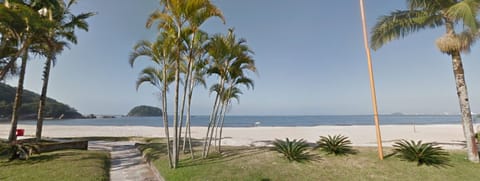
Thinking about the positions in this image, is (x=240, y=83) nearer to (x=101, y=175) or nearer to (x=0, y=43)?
(x=101, y=175)

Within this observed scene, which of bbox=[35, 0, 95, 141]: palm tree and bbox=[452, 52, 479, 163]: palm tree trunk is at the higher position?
bbox=[35, 0, 95, 141]: palm tree

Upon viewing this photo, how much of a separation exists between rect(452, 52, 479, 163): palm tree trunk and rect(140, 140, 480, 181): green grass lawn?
0.40m

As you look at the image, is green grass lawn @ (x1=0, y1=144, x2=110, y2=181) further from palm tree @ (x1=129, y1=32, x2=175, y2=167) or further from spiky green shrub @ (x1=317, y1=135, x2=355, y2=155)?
spiky green shrub @ (x1=317, y1=135, x2=355, y2=155)

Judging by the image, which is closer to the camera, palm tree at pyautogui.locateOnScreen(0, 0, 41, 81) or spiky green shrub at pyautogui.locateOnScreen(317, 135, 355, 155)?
palm tree at pyautogui.locateOnScreen(0, 0, 41, 81)

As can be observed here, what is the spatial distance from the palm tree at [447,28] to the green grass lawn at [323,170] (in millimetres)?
1434

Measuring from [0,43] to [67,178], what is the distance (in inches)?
293

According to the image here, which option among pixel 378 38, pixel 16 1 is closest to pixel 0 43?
pixel 16 1

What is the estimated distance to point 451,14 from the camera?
621 centimetres

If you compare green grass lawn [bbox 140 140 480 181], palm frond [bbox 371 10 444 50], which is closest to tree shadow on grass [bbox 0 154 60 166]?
green grass lawn [bbox 140 140 480 181]

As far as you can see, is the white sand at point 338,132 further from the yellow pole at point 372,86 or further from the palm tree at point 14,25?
the palm tree at point 14,25

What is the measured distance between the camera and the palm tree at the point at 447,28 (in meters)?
6.69

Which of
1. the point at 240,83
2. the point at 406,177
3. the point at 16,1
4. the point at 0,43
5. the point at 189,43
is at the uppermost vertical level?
the point at 16,1

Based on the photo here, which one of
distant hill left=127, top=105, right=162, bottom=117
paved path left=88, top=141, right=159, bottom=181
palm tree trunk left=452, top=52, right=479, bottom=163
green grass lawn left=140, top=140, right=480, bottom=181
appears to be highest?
distant hill left=127, top=105, right=162, bottom=117

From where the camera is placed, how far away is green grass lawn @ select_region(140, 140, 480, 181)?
5.57 m
